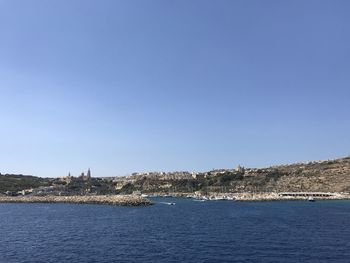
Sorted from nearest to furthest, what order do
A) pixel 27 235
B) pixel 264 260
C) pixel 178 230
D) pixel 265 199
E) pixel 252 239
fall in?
pixel 264 260 → pixel 252 239 → pixel 27 235 → pixel 178 230 → pixel 265 199

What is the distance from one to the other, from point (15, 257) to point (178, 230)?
28.8 metres

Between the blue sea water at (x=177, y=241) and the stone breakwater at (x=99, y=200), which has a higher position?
the stone breakwater at (x=99, y=200)

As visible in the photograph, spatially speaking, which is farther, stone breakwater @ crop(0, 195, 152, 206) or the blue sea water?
stone breakwater @ crop(0, 195, 152, 206)

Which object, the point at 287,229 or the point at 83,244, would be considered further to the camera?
the point at 287,229

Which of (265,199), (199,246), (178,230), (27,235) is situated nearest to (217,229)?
(178,230)

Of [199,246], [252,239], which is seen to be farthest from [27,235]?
[252,239]

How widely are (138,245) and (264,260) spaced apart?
55.8 feet

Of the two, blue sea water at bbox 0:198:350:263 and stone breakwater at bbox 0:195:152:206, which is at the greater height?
stone breakwater at bbox 0:195:152:206

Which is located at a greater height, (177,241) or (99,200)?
(99,200)

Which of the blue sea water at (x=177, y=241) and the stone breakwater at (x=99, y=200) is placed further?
Result: the stone breakwater at (x=99, y=200)

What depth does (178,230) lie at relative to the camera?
69.7 meters

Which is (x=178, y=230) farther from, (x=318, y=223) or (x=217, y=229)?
(x=318, y=223)

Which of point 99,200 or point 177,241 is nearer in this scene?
point 177,241

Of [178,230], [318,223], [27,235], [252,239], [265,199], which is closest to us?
[252,239]
